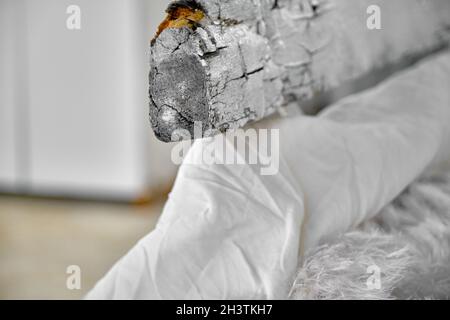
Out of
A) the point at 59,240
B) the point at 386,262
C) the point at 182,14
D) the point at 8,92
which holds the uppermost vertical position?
the point at 182,14

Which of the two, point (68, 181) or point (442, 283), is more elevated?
point (442, 283)

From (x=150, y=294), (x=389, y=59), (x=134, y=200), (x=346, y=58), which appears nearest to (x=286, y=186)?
(x=150, y=294)

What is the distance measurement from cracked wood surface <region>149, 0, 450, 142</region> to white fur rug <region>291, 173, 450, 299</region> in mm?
168

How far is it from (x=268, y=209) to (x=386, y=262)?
0.13m

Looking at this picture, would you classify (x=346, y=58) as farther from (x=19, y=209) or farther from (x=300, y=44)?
(x=19, y=209)

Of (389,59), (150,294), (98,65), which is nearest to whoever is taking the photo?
(150,294)

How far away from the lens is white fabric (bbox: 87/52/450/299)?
0.54 meters

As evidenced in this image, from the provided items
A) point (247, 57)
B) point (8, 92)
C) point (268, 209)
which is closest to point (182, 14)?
point (247, 57)

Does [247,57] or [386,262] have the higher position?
[247,57]

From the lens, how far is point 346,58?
0.84 m

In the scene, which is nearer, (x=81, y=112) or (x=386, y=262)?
(x=386, y=262)

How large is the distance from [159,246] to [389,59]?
64 centimetres

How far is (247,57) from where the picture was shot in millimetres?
584

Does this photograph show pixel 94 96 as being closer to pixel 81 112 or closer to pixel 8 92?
pixel 81 112
